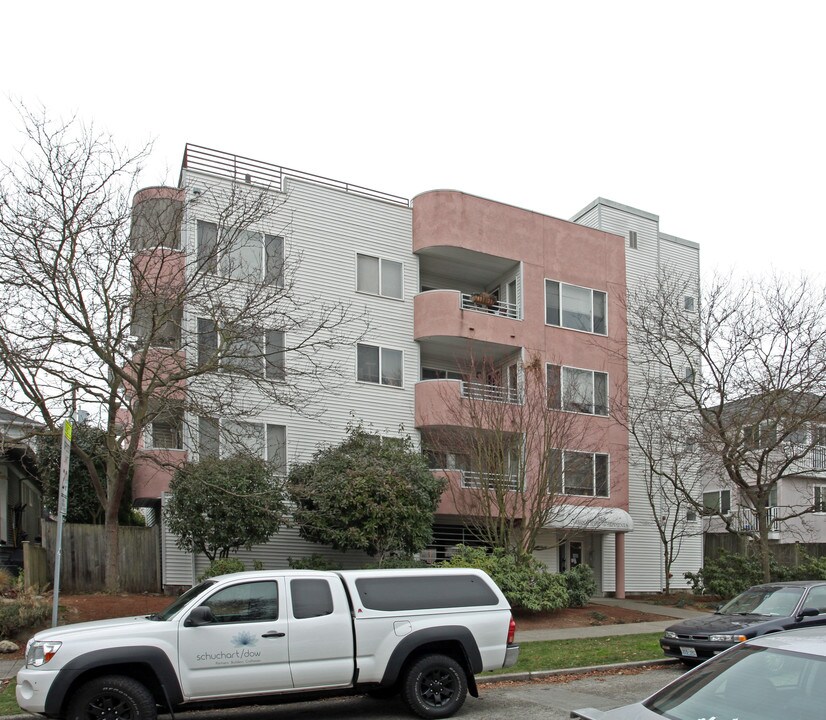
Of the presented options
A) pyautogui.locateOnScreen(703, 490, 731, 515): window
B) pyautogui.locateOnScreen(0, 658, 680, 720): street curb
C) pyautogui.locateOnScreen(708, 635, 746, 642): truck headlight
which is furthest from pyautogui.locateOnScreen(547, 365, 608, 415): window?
pyautogui.locateOnScreen(703, 490, 731, 515): window

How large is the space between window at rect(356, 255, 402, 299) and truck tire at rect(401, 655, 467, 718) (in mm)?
16130

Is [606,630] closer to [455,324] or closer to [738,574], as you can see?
[738,574]

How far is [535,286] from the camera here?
27.0m

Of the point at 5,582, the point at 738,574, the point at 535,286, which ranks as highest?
the point at 535,286

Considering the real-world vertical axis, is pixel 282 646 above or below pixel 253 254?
below

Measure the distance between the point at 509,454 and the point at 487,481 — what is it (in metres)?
1.01

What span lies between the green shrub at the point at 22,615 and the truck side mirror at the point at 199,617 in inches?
285

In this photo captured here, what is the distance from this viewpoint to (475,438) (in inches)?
868

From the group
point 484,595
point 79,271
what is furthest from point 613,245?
point 484,595

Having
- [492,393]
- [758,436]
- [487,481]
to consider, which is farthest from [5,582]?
[758,436]

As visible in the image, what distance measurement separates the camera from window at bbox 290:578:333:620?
9484 mm

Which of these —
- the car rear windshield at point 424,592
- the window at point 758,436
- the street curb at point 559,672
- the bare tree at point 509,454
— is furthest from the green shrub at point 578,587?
the car rear windshield at point 424,592

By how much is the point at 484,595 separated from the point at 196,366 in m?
9.20

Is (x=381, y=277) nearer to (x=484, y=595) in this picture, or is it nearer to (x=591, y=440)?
(x=591, y=440)
